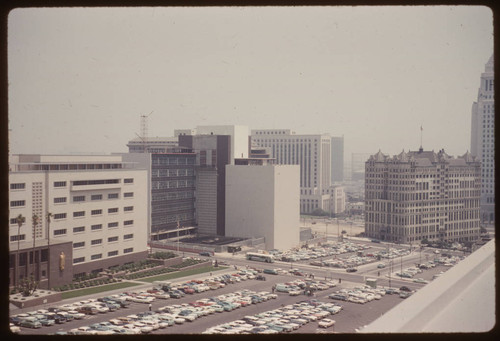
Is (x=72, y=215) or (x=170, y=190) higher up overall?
(x=170, y=190)

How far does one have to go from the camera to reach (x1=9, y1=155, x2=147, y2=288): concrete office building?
25.2 ft

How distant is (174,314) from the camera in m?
7.27

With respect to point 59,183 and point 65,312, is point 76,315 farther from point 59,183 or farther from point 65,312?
point 59,183

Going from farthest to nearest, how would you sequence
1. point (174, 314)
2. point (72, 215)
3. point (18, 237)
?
point (72, 215) < point (18, 237) < point (174, 314)

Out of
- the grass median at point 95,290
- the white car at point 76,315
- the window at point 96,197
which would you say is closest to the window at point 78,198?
the window at point 96,197

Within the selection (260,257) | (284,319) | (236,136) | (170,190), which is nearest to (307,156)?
(236,136)

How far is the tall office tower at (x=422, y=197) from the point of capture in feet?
54.4

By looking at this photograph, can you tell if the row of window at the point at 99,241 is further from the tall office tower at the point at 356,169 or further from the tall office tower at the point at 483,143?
the tall office tower at the point at 356,169

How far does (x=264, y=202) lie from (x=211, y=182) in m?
1.69

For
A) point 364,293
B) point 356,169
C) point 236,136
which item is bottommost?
point 364,293

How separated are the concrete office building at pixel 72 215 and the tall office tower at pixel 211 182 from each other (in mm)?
4104

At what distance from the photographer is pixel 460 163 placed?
1742 centimetres

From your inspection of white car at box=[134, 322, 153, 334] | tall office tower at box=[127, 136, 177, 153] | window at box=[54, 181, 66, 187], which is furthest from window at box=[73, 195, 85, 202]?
tall office tower at box=[127, 136, 177, 153]
